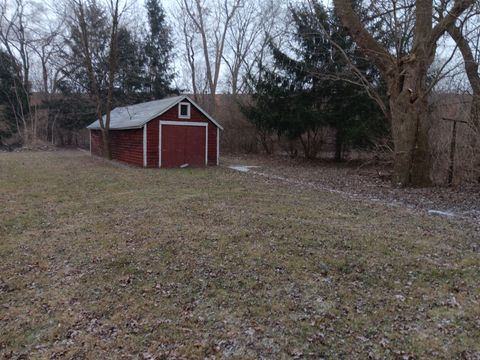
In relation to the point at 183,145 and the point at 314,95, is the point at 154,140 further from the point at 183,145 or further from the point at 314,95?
the point at 314,95

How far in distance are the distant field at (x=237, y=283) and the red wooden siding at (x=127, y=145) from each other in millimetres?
8716

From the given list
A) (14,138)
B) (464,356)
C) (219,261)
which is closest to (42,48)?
(14,138)

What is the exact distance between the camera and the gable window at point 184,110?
16.1m

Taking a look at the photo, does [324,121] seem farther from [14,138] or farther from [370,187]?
[14,138]

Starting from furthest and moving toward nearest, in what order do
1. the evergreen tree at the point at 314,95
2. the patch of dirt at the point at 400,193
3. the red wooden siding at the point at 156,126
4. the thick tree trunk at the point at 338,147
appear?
the thick tree trunk at the point at 338,147, the evergreen tree at the point at 314,95, the red wooden siding at the point at 156,126, the patch of dirt at the point at 400,193

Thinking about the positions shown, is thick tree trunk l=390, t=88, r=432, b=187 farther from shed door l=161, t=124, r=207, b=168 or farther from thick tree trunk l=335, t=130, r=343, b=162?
thick tree trunk l=335, t=130, r=343, b=162

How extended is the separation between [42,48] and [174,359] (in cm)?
3399

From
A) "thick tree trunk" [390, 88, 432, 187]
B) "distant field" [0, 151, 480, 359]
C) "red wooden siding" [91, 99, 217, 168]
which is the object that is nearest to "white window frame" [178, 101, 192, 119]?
"red wooden siding" [91, 99, 217, 168]

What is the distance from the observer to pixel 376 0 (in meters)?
10.6

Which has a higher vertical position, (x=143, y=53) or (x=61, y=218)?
(x=143, y=53)

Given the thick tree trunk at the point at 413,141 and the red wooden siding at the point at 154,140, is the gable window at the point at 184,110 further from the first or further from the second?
the thick tree trunk at the point at 413,141

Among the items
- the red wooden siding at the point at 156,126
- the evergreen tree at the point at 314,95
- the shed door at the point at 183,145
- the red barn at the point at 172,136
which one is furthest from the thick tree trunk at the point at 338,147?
the red wooden siding at the point at 156,126

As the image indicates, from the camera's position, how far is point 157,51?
2897 cm

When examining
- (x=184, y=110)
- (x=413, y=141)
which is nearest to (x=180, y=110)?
(x=184, y=110)
